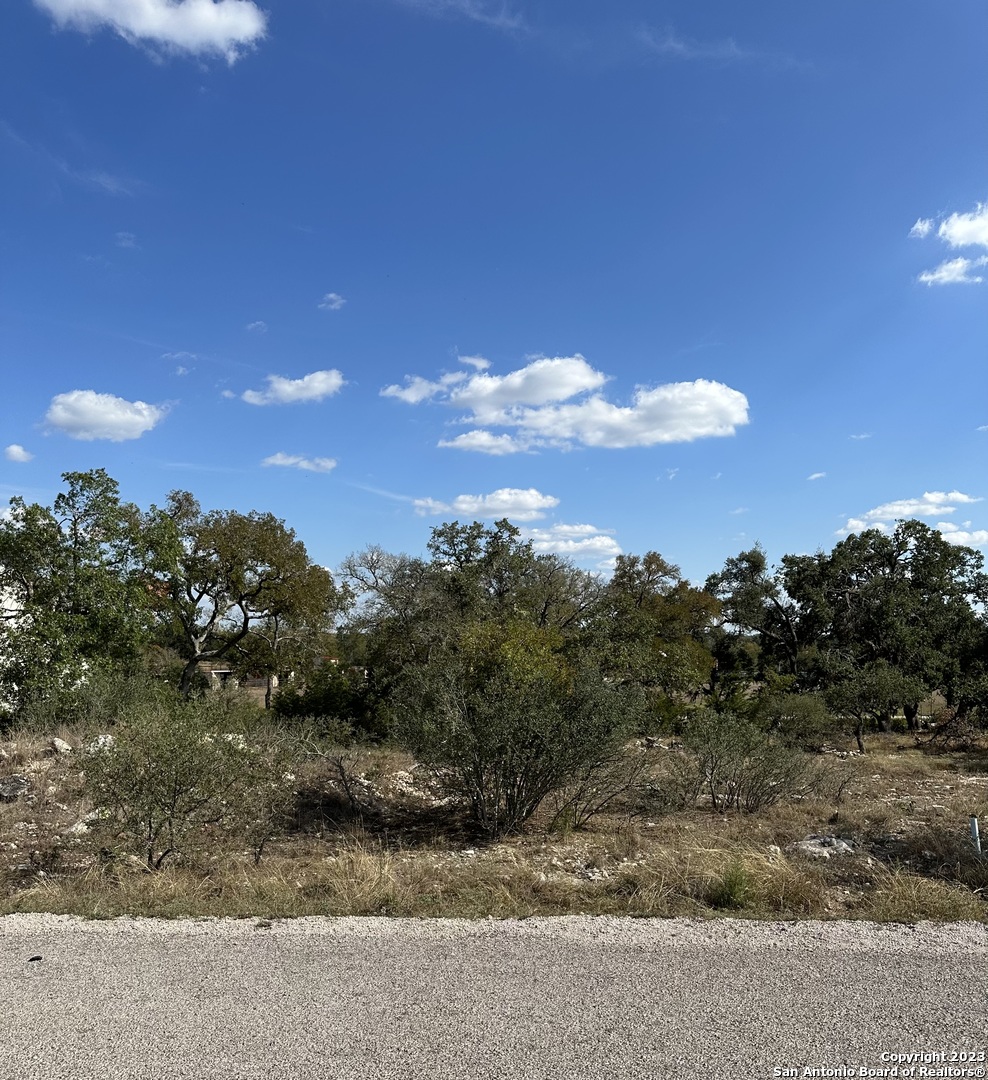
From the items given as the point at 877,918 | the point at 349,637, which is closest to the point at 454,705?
the point at 877,918

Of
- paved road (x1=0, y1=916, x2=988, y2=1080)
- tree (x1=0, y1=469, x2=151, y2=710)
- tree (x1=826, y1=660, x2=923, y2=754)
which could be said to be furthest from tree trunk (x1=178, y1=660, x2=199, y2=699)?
tree (x1=826, y1=660, x2=923, y2=754)

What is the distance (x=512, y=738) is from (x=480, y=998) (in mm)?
5325

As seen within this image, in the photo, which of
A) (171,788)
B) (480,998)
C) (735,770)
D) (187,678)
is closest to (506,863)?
(171,788)

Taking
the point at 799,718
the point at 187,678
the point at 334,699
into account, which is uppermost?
the point at 187,678

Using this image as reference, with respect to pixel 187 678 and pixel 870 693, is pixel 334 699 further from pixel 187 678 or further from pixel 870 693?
pixel 870 693

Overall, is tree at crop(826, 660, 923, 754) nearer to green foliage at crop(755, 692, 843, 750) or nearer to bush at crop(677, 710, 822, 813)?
green foliage at crop(755, 692, 843, 750)

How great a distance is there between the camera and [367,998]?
13.1 feet

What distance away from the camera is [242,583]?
23.6m

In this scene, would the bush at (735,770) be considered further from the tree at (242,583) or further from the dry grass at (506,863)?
the tree at (242,583)

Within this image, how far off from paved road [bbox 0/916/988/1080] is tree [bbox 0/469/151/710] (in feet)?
39.4

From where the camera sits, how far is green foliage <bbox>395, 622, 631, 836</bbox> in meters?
9.34

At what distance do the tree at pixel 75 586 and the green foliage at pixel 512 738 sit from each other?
9336mm

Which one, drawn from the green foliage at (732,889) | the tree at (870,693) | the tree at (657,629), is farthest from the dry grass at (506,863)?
the tree at (870,693)

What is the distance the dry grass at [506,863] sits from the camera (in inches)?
220
